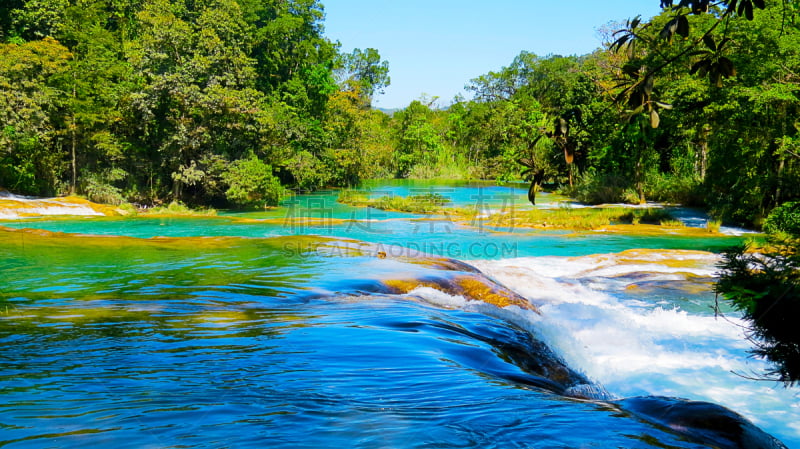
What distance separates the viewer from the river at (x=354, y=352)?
3104 millimetres

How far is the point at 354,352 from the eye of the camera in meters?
4.73

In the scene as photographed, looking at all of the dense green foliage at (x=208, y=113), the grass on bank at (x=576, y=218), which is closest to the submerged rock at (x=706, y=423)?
the dense green foliage at (x=208, y=113)

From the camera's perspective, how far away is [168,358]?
443 centimetres

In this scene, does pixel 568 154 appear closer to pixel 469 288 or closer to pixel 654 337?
pixel 654 337

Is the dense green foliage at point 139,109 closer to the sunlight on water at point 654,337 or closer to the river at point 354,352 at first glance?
the river at point 354,352

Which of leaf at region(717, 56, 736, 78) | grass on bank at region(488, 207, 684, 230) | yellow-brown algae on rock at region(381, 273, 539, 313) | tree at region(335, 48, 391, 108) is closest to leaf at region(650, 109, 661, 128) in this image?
leaf at region(717, 56, 736, 78)

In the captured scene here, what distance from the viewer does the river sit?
3104mm

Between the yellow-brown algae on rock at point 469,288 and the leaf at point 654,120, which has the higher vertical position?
the leaf at point 654,120

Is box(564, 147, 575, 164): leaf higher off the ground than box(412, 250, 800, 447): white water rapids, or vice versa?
box(564, 147, 575, 164): leaf

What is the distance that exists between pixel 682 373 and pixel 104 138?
26.1 meters

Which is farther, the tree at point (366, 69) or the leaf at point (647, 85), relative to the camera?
the tree at point (366, 69)

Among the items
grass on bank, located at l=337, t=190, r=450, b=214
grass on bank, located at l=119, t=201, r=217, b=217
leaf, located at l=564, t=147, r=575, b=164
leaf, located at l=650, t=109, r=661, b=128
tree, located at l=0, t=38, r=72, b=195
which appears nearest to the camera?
leaf, located at l=650, t=109, r=661, b=128

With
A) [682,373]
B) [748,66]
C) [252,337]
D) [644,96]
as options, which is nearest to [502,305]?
[682,373]

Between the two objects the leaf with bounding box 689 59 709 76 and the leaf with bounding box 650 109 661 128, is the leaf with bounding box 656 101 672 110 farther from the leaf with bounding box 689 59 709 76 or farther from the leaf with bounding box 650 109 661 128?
the leaf with bounding box 689 59 709 76
